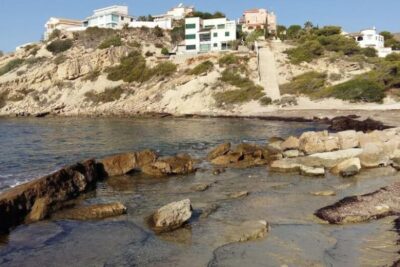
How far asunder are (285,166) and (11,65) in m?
84.6

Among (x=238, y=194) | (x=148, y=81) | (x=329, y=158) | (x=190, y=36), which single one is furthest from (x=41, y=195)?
(x=190, y=36)

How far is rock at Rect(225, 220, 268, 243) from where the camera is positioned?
13008mm

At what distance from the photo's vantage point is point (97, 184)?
21359 mm

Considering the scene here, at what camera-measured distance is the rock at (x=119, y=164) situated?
23344 millimetres

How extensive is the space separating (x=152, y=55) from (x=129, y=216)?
7156cm

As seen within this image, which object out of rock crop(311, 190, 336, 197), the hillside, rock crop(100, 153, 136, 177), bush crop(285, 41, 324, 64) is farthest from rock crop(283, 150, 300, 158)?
bush crop(285, 41, 324, 64)

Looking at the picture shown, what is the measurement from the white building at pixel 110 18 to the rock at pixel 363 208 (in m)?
90.3

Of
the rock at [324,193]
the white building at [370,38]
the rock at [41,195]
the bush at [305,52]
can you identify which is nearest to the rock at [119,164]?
the rock at [41,195]

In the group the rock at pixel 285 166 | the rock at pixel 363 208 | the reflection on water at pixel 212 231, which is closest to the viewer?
the reflection on water at pixel 212 231

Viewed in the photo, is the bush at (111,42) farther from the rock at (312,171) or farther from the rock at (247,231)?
the rock at (247,231)

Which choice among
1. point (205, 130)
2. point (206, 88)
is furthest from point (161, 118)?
point (205, 130)

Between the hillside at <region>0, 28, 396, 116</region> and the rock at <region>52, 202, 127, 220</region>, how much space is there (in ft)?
144

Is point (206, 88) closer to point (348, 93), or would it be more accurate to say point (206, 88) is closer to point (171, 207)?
point (348, 93)

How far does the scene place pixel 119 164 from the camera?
942 inches
